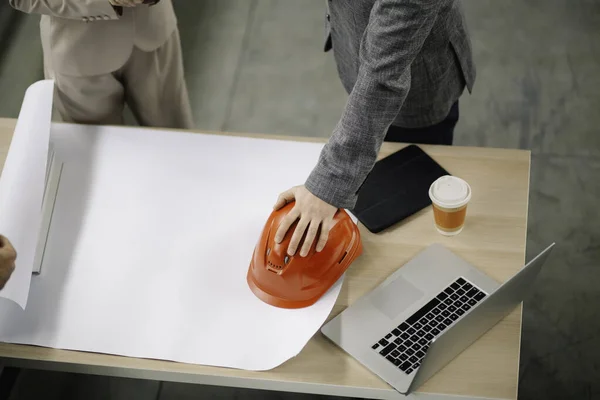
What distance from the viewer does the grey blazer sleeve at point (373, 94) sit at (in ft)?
4.32

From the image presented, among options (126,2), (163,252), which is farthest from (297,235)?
(126,2)

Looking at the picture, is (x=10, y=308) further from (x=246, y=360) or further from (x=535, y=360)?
(x=535, y=360)

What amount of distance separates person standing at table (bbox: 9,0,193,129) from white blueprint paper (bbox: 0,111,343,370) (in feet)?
0.33

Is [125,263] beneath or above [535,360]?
above

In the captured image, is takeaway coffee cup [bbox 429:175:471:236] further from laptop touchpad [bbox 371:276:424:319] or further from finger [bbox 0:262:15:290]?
finger [bbox 0:262:15:290]

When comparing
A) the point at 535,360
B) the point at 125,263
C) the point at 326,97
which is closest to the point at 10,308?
the point at 125,263

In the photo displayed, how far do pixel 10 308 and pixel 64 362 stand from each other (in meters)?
0.18

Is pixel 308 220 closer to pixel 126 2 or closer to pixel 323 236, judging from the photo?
pixel 323 236

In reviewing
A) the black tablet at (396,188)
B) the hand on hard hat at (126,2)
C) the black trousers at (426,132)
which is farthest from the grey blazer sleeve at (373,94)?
the hand on hard hat at (126,2)

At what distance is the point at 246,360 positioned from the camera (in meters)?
1.44

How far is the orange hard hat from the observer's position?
4.79ft

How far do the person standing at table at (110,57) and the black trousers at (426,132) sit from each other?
0.58m

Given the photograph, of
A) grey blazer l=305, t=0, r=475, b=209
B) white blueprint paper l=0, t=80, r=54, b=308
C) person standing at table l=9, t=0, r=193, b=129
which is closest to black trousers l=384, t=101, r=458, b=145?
grey blazer l=305, t=0, r=475, b=209

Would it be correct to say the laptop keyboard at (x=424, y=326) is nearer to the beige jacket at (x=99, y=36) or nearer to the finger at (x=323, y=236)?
the finger at (x=323, y=236)
